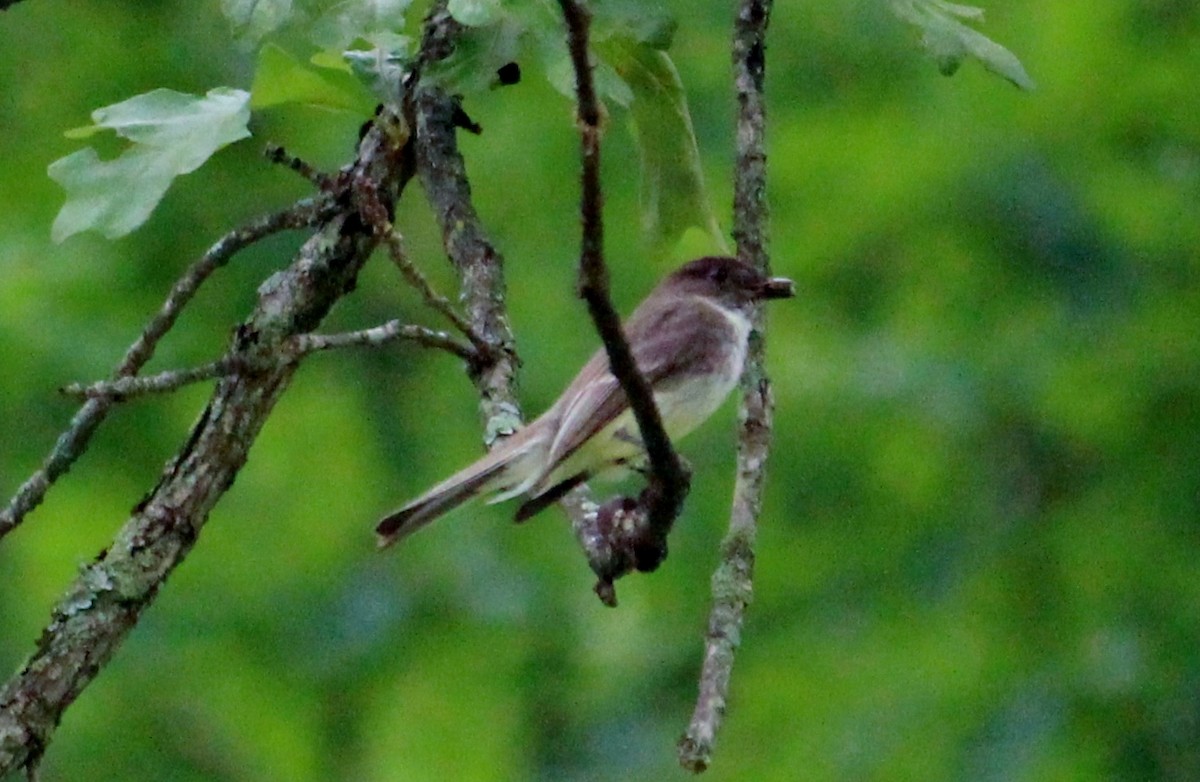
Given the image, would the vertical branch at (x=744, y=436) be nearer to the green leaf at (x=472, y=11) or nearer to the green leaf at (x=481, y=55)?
the green leaf at (x=481, y=55)

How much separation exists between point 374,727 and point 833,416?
7.30 feet

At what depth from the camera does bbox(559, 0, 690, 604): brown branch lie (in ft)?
7.09

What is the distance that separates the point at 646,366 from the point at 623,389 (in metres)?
2.10

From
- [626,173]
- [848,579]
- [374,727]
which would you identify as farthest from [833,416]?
[374,727]

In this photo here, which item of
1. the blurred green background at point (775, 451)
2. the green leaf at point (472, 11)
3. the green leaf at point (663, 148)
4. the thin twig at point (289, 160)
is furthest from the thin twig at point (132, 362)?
the blurred green background at point (775, 451)

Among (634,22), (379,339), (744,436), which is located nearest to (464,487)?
(379,339)

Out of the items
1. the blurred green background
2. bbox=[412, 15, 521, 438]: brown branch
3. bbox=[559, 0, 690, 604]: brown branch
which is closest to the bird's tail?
bbox=[412, 15, 521, 438]: brown branch

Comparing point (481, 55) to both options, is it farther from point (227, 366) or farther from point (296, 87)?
point (227, 366)

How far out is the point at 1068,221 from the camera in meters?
6.95

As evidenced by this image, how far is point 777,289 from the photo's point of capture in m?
4.62

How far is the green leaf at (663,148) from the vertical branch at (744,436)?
10 centimetres

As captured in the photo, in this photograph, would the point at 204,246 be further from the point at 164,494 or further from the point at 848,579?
the point at 164,494

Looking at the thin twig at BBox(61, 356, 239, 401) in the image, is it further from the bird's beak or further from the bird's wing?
the bird's beak

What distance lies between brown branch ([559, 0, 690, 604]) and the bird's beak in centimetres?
104
